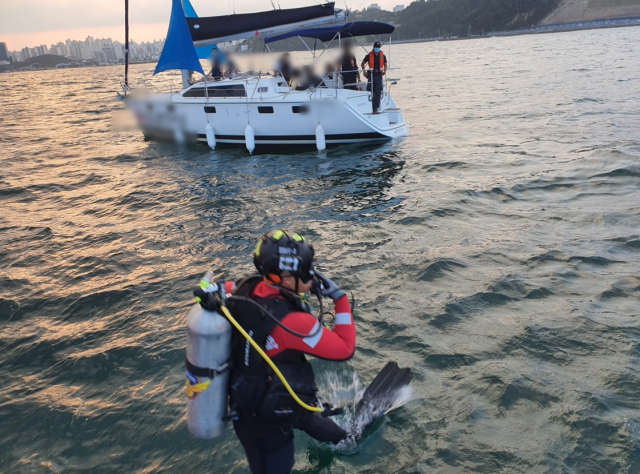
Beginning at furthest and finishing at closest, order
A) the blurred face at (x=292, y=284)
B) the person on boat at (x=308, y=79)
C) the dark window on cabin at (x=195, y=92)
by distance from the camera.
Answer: the dark window on cabin at (x=195, y=92) < the person on boat at (x=308, y=79) < the blurred face at (x=292, y=284)

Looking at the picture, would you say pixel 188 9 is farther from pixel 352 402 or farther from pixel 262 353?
pixel 262 353

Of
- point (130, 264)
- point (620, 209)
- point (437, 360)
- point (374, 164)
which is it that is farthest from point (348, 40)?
point (437, 360)

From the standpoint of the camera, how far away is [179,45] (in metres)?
15.1

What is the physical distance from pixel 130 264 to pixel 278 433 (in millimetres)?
Result: 5415

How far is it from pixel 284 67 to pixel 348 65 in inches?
78.8

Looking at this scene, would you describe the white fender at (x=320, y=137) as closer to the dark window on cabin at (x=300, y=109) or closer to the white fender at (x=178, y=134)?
the dark window on cabin at (x=300, y=109)

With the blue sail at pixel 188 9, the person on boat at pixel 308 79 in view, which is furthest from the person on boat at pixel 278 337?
the blue sail at pixel 188 9

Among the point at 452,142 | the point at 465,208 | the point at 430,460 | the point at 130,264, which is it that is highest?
the point at 452,142

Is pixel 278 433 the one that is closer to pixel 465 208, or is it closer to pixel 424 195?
pixel 465 208

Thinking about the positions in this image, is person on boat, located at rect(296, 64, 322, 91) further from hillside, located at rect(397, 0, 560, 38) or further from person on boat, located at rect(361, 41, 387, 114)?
hillside, located at rect(397, 0, 560, 38)

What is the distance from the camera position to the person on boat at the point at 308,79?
14289 millimetres

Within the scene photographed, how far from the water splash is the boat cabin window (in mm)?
11451

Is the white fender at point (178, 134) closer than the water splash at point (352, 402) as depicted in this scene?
No

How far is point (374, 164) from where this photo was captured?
13016 millimetres
